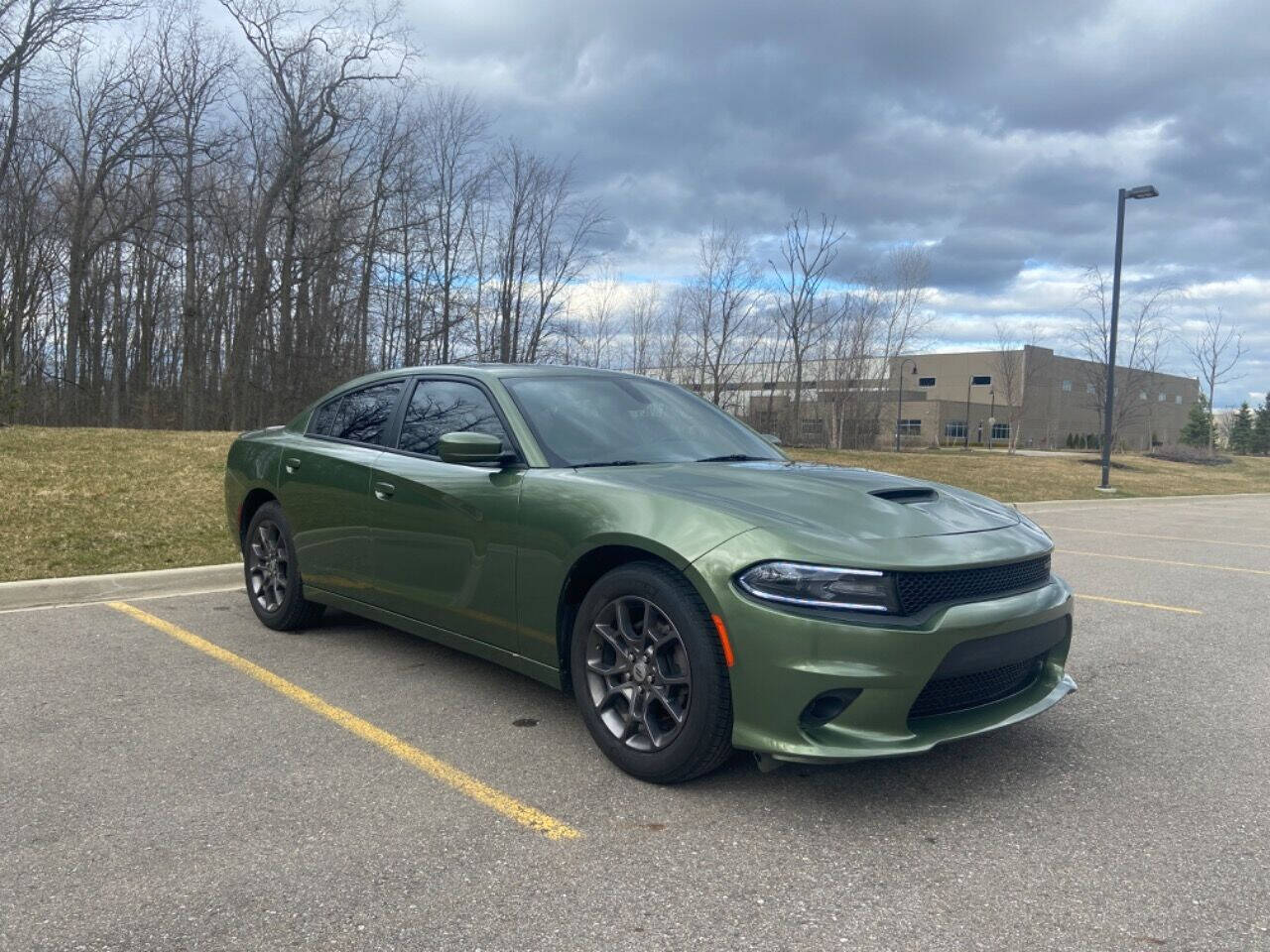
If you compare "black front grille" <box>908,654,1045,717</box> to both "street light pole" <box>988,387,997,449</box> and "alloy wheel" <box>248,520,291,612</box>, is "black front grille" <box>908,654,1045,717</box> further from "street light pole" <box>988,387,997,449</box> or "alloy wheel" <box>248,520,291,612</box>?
"street light pole" <box>988,387,997,449</box>

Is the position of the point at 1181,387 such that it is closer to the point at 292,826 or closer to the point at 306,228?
the point at 306,228

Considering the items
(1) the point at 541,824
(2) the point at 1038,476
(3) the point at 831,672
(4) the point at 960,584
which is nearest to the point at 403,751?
(1) the point at 541,824

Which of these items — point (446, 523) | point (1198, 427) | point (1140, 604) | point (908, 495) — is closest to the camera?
point (908, 495)

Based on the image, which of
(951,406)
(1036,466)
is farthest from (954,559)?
(951,406)

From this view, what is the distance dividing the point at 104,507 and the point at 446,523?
6511 millimetres

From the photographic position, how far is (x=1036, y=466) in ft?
90.7

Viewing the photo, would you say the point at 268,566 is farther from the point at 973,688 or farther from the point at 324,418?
the point at 973,688

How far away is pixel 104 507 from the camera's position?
8922 millimetres

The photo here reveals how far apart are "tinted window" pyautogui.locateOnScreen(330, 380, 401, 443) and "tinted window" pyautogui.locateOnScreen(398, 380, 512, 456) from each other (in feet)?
0.75

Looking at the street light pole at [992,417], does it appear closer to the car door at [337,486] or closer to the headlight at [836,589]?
the car door at [337,486]

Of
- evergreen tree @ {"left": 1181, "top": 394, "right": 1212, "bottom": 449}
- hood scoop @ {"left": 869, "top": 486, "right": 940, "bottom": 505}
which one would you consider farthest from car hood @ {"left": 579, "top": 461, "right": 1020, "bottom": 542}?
evergreen tree @ {"left": 1181, "top": 394, "right": 1212, "bottom": 449}

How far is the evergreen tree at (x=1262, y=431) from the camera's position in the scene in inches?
3401

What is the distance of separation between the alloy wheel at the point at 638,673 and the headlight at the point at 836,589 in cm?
45

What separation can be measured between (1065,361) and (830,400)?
169 feet
